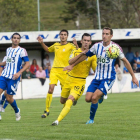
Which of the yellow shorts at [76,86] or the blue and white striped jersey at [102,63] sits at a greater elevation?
the blue and white striped jersey at [102,63]

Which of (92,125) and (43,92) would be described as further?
(43,92)

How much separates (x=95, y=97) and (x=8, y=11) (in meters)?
22.8

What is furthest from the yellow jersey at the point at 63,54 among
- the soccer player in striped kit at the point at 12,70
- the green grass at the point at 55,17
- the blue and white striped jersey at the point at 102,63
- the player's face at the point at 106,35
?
the green grass at the point at 55,17

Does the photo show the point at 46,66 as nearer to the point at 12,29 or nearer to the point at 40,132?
the point at 12,29

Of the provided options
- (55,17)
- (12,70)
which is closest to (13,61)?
(12,70)

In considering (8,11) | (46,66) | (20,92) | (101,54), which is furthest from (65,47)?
(8,11)

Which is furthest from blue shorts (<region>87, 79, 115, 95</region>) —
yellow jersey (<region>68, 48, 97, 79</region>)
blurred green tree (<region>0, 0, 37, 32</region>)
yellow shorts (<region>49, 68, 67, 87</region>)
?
blurred green tree (<region>0, 0, 37, 32</region>)

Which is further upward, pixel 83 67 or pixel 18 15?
pixel 18 15

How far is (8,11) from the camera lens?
30016 mm

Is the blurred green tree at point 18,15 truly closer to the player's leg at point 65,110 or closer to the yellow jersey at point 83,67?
the yellow jersey at point 83,67

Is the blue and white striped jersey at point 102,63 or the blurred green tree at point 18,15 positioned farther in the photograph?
the blurred green tree at point 18,15

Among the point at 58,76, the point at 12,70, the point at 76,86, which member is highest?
the point at 12,70

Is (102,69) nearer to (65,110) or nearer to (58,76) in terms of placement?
(65,110)

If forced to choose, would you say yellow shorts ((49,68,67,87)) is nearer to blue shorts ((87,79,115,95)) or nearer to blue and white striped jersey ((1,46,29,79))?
blue and white striped jersey ((1,46,29,79))
